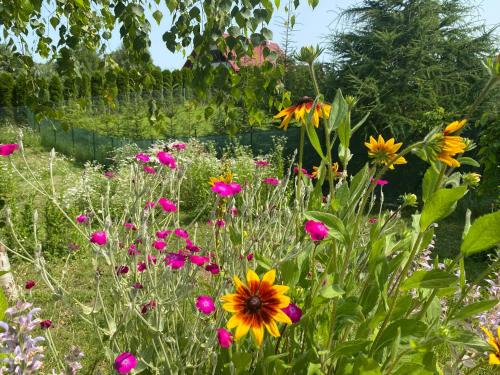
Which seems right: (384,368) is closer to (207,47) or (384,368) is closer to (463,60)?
(207,47)

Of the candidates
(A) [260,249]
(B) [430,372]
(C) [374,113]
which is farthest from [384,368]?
(C) [374,113]

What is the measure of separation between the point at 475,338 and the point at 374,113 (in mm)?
7124

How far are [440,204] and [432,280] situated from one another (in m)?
0.18

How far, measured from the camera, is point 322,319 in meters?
1.28

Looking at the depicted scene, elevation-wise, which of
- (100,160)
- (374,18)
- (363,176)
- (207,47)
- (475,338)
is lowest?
(100,160)

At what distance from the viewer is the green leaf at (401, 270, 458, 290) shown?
96cm

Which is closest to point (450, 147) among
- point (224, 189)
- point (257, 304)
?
point (257, 304)

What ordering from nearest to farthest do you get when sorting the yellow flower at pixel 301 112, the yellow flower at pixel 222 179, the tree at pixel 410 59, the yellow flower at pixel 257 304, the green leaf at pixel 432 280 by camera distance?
the yellow flower at pixel 257 304 < the green leaf at pixel 432 280 < the yellow flower at pixel 301 112 < the yellow flower at pixel 222 179 < the tree at pixel 410 59

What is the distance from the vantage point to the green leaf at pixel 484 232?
0.94m

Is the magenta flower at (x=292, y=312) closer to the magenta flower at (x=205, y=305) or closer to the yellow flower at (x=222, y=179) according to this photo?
the magenta flower at (x=205, y=305)

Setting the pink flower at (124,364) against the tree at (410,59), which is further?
the tree at (410,59)

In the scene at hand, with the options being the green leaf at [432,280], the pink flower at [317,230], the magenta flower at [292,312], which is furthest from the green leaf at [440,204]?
the magenta flower at [292,312]

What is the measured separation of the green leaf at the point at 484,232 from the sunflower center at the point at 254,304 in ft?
1.61

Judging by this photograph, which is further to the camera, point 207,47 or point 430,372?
point 207,47
